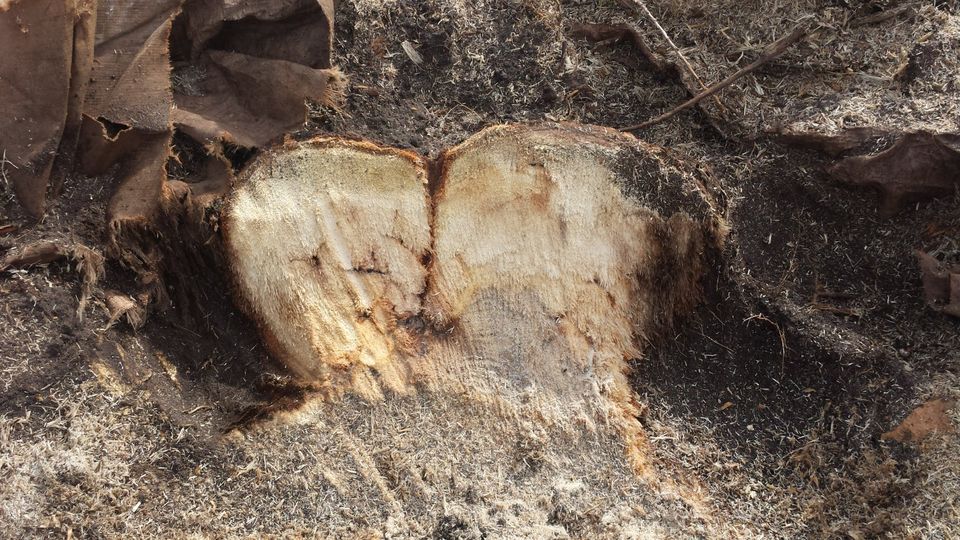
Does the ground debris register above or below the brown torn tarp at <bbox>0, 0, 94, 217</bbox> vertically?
below

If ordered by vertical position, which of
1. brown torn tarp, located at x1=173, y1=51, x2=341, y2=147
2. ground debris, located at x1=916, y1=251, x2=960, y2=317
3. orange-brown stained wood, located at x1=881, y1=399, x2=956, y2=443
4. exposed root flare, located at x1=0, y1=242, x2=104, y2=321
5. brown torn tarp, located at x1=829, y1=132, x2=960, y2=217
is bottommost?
orange-brown stained wood, located at x1=881, y1=399, x2=956, y2=443

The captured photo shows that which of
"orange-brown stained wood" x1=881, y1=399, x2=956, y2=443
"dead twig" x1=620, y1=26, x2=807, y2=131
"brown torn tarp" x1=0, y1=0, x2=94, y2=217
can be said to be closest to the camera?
"brown torn tarp" x1=0, y1=0, x2=94, y2=217

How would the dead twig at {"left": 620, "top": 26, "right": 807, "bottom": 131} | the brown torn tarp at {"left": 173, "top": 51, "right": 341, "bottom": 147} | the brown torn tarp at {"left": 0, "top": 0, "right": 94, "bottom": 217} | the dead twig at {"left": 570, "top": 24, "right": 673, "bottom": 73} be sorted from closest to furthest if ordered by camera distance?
the brown torn tarp at {"left": 0, "top": 0, "right": 94, "bottom": 217} < the brown torn tarp at {"left": 173, "top": 51, "right": 341, "bottom": 147} < the dead twig at {"left": 620, "top": 26, "right": 807, "bottom": 131} < the dead twig at {"left": 570, "top": 24, "right": 673, "bottom": 73}

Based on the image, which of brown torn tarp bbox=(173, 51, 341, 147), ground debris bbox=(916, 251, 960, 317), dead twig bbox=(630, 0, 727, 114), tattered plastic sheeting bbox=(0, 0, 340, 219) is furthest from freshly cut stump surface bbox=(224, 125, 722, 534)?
ground debris bbox=(916, 251, 960, 317)

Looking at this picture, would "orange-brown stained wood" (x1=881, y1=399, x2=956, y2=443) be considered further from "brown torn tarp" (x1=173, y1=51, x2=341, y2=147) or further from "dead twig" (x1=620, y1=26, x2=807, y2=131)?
"brown torn tarp" (x1=173, y1=51, x2=341, y2=147)

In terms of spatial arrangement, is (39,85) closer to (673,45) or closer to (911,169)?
(673,45)

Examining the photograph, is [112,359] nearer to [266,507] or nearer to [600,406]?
[266,507]

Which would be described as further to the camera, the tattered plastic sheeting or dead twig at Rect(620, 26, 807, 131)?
dead twig at Rect(620, 26, 807, 131)

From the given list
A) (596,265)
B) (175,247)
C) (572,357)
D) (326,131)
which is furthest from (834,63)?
(175,247)
